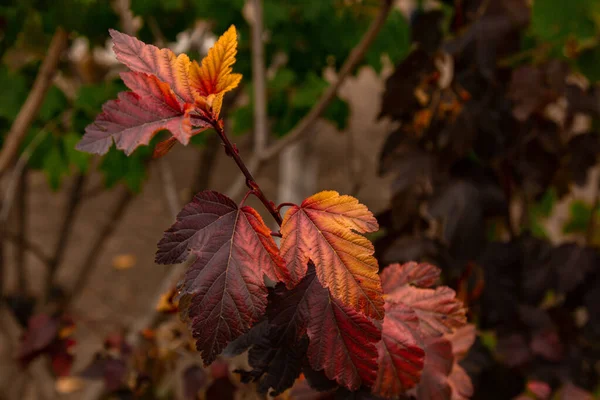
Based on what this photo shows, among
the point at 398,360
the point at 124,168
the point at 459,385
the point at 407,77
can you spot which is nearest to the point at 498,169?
the point at 407,77

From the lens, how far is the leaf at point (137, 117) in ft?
1.54

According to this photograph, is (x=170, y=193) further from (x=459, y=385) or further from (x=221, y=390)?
(x=459, y=385)

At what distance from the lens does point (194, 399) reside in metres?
1.10

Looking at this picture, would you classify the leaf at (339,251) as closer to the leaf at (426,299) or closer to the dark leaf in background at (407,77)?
the leaf at (426,299)

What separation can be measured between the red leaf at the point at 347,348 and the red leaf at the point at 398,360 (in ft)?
0.23

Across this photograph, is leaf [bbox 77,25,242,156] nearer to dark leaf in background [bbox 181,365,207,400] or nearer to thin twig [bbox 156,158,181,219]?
dark leaf in background [bbox 181,365,207,400]

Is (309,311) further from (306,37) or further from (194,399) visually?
(306,37)

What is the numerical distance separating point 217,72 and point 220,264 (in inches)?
7.0

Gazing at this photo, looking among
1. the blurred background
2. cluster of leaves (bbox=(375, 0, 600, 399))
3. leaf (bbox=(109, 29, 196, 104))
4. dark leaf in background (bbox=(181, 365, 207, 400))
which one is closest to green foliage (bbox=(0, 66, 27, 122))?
the blurred background

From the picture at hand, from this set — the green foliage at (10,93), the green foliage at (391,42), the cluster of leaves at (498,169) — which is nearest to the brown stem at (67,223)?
the green foliage at (10,93)

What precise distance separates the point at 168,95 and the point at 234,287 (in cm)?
18

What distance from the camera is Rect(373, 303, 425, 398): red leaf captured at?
618mm

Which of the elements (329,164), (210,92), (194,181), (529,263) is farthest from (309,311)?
(329,164)

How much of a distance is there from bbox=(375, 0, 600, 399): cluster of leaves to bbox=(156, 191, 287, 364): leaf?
67 cm
